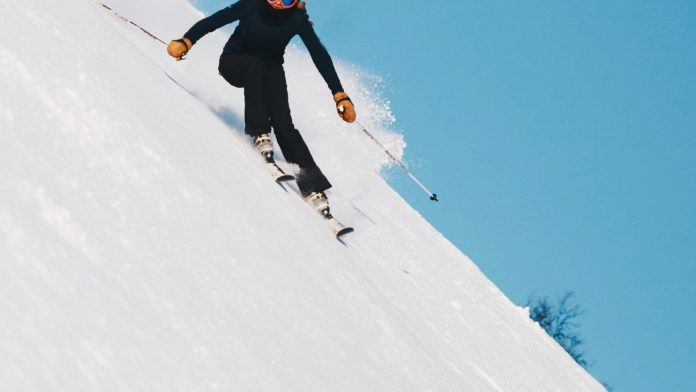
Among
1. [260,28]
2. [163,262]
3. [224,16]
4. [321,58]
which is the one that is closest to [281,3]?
[260,28]

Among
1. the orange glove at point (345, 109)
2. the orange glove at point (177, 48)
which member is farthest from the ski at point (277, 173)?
the orange glove at point (177, 48)

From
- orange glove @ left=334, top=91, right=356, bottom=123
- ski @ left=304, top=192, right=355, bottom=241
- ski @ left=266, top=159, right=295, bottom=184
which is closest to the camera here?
ski @ left=266, top=159, right=295, bottom=184

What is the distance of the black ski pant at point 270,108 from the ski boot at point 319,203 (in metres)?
0.04

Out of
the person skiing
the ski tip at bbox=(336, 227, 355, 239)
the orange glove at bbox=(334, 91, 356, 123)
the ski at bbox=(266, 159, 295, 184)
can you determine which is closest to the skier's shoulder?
the person skiing

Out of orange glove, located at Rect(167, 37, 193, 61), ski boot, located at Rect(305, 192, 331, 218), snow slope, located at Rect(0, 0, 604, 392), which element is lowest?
snow slope, located at Rect(0, 0, 604, 392)

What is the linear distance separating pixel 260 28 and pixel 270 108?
466mm

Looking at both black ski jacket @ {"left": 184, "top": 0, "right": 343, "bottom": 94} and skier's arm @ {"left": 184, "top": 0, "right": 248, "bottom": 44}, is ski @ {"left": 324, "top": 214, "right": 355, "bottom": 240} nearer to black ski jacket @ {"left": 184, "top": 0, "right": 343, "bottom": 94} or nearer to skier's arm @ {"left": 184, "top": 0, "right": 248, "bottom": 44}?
black ski jacket @ {"left": 184, "top": 0, "right": 343, "bottom": 94}

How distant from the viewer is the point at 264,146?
5.06 meters

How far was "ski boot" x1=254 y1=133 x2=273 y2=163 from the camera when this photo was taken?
5.03m

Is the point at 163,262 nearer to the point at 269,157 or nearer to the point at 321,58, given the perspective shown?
the point at 269,157

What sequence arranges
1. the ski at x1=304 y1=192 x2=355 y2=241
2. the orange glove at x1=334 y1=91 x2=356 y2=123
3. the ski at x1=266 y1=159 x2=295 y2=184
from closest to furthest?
1. the ski at x1=266 y1=159 x2=295 y2=184
2. the ski at x1=304 y1=192 x2=355 y2=241
3. the orange glove at x1=334 y1=91 x2=356 y2=123

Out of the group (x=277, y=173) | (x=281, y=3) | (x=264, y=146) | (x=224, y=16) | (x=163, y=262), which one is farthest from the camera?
(x=224, y=16)

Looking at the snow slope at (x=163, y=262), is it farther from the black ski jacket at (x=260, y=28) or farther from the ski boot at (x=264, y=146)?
the black ski jacket at (x=260, y=28)

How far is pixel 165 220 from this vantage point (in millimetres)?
2873
